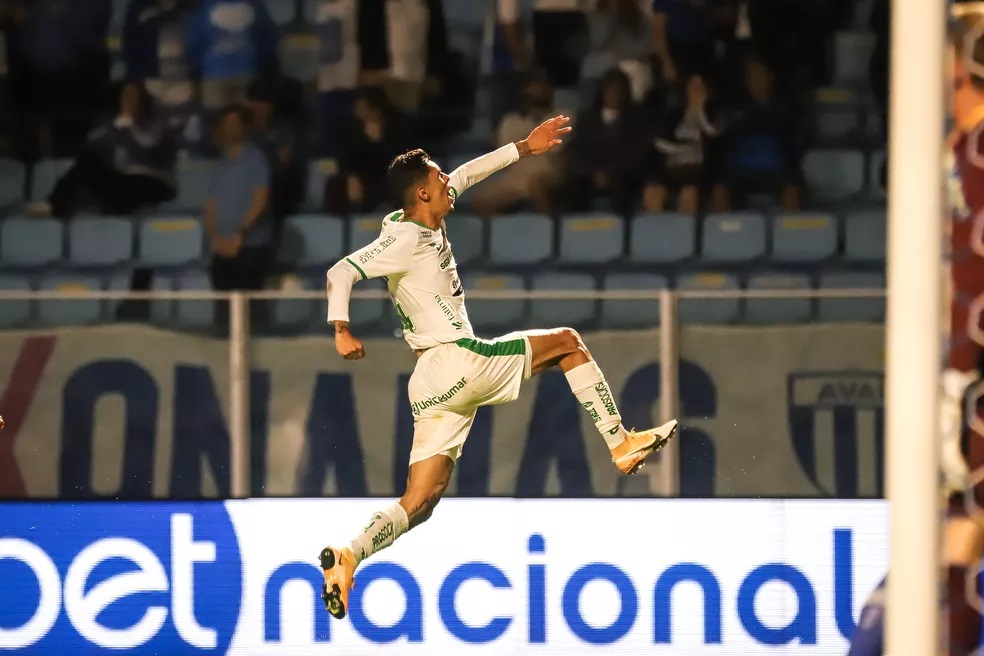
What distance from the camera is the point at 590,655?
3609 millimetres

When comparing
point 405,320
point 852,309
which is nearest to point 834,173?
point 852,309

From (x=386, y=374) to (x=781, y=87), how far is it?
6.83 ft

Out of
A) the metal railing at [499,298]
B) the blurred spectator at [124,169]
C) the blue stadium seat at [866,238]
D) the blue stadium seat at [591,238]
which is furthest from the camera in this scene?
the blurred spectator at [124,169]

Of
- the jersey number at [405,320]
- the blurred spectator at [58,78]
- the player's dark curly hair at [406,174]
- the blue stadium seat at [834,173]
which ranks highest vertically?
the blurred spectator at [58,78]

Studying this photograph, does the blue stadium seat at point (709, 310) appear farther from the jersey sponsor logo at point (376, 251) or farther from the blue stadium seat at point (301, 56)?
the blue stadium seat at point (301, 56)

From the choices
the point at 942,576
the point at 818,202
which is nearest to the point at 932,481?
the point at 942,576

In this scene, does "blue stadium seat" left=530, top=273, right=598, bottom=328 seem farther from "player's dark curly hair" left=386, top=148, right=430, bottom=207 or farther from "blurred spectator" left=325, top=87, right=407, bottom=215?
"blurred spectator" left=325, top=87, right=407, bottom=215

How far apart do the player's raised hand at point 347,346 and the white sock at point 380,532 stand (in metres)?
0.49

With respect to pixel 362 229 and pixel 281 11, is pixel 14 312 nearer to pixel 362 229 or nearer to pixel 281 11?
pixel 362 229

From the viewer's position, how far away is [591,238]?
4602mm

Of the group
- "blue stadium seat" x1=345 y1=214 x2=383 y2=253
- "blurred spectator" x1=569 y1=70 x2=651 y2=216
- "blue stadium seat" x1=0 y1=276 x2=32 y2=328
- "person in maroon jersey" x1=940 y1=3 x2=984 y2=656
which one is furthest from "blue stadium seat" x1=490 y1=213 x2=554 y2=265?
"person in maroon jersey" x1=940 y1=3 x2=984 y2=656

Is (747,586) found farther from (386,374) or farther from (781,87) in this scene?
(781,87)

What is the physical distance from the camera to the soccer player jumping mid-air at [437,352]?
11.4 feet

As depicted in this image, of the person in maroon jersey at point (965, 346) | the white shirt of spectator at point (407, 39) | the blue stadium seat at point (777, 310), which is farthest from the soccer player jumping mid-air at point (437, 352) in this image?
the person in maroon jersey at point (965, 346)
